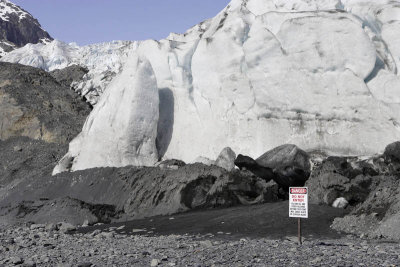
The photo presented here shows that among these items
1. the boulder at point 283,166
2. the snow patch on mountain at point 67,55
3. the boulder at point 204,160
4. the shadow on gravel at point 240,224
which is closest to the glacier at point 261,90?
the boulder at point 204,160

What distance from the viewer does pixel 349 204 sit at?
14.7 meters

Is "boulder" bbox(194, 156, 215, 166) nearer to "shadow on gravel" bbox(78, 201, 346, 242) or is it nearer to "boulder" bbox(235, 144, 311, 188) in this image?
"boulder" bbox(235, 144, 311, 188)

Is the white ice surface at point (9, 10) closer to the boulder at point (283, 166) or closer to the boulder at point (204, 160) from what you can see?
the boulder at point (204, 160)

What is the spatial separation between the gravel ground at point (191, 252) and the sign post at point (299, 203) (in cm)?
58

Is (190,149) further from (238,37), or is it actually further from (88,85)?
(88,85)

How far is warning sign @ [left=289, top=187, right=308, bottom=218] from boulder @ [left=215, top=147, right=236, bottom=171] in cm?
841

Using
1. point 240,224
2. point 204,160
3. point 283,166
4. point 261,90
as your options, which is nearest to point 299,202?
point 240,224

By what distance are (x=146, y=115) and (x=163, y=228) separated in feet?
29.0

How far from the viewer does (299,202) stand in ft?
31.7

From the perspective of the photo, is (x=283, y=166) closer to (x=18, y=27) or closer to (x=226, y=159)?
(x=226, y=159)

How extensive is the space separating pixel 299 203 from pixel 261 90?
10.2 meters

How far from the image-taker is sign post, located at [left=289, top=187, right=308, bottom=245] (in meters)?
9.53

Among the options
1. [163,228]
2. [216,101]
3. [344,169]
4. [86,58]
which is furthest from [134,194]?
[86,58]

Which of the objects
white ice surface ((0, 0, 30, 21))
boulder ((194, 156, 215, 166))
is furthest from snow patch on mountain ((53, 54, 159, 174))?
white ice surface ((0, 0, 30, 21))
